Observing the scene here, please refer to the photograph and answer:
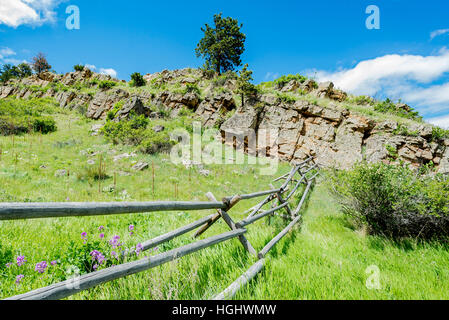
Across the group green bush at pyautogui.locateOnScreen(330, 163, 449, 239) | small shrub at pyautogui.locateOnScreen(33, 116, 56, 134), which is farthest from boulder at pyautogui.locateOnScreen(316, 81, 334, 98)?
small shrub at pyautogui.locateOnScreen(33, 116, 56, 134)

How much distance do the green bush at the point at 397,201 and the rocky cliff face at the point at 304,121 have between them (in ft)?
26.1

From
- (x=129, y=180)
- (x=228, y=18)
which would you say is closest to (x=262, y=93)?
(x=129, y=180)

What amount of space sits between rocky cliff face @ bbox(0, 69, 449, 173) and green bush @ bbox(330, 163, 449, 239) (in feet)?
26.1

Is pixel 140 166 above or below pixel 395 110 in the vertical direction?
below

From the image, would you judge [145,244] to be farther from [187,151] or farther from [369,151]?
[369,151]

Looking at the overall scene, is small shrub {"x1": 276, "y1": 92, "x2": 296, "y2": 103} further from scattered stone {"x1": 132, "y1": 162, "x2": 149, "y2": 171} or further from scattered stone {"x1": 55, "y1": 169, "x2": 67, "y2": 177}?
scattered stone {"x1": 55, "y1": 169, "x2": 67, "y2": 177}

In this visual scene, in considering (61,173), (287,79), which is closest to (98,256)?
(61,173)

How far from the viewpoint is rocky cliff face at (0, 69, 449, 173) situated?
13.4m

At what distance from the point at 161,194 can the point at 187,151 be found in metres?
7.36

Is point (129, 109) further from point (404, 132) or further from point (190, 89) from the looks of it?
point (404, 132)

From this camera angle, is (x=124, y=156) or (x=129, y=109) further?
(x=129, y=109)

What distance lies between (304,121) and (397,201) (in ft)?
45.2

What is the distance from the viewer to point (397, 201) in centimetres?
386

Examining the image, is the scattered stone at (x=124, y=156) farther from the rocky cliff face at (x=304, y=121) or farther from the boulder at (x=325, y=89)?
the boulder at (x=325, y=89)
